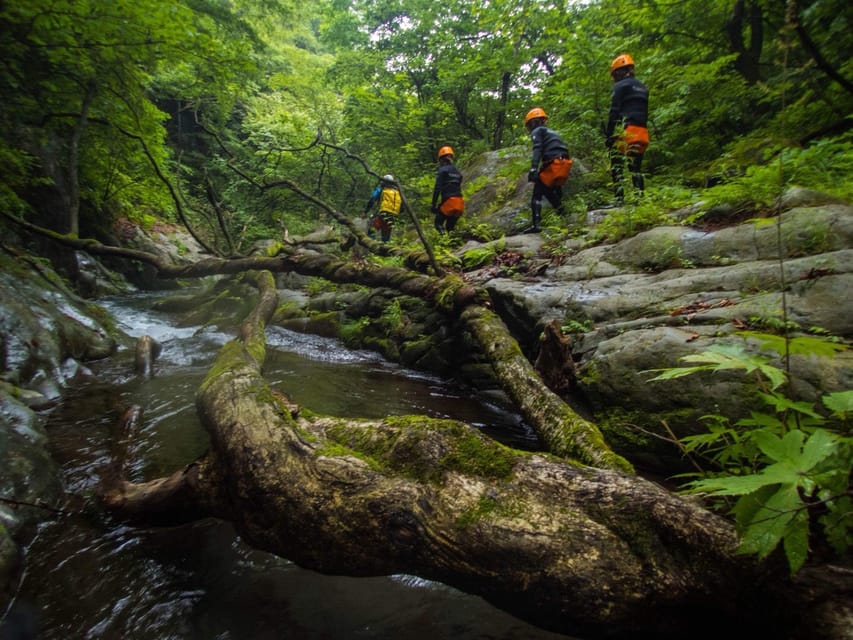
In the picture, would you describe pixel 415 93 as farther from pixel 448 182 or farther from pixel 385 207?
pixel 448 182

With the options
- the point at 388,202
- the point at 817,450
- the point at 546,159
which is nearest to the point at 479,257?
the point at 546,159

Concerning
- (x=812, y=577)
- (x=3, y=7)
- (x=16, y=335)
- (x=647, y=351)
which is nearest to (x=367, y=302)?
(x=16, y=335)

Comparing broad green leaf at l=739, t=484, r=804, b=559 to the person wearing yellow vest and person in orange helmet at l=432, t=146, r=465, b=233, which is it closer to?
person in orange helmet at l=432, t=146, r=465, b=233

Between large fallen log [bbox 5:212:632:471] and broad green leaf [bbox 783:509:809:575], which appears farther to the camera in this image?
large fallen log [bbox 5:212:632:471]

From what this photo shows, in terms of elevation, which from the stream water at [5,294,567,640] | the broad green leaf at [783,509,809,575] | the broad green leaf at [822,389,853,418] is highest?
the broad green leaf at [822,389,853,418]

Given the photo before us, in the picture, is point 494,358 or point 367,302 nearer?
point 494,358

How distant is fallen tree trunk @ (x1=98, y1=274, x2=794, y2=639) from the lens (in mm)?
1531

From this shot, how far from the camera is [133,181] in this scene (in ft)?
35.0

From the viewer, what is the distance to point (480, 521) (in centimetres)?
180

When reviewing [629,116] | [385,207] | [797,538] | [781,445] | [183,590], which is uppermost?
[629,116]

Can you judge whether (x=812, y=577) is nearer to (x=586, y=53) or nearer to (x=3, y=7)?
(x=3, y=7)

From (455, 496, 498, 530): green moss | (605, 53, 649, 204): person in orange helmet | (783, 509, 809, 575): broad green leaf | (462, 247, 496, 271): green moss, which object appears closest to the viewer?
(783, 509, 809, 575): broad green leaf

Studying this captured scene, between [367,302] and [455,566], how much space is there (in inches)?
295

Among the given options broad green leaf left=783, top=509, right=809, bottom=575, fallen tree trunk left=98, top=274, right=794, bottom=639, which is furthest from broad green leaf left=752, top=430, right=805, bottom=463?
fallen tree trunk left=98, top=274, right=794, bottom=639
